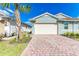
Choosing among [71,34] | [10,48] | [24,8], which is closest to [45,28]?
[71,34]

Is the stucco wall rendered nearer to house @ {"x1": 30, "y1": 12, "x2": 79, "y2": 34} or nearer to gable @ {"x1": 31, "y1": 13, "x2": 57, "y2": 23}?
house @ {"x1": 30, "y1": 12, "x2": 79, "y2": 34}

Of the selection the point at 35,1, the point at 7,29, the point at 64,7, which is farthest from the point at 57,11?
the point at 7,29

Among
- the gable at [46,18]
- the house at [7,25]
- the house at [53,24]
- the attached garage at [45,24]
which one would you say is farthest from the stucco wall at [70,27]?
the house at [7,25]

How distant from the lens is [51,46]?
9.69 meters

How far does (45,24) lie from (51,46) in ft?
4.37

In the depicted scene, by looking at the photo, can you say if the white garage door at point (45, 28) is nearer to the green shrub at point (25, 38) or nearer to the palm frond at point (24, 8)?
the green shrub at point (25, 38)

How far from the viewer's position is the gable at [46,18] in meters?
10.1

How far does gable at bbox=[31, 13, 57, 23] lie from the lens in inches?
397

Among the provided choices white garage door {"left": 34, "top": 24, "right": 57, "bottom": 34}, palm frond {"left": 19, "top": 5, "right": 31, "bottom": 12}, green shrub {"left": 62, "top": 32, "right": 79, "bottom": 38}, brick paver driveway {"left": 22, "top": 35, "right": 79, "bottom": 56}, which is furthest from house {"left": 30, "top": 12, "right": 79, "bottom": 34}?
palm frond {"left": 19, "top": 5, "right": 31, "bottom": 12}

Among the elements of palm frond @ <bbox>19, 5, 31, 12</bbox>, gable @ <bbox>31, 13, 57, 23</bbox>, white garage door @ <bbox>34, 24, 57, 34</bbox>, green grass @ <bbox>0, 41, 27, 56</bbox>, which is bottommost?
green grass @ <bbox>0, 41, 27, 56</bbox>

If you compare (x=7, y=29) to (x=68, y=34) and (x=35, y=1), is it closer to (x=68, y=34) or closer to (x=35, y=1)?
(x=35, y=1)

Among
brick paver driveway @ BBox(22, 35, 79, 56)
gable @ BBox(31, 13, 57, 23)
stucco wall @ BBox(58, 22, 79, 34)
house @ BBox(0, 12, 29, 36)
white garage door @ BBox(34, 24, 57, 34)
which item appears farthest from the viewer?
stucco wall @ BBox(58, 22, 79, 34)

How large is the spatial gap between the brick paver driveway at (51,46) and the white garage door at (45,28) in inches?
8.3

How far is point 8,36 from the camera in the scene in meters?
10.1
